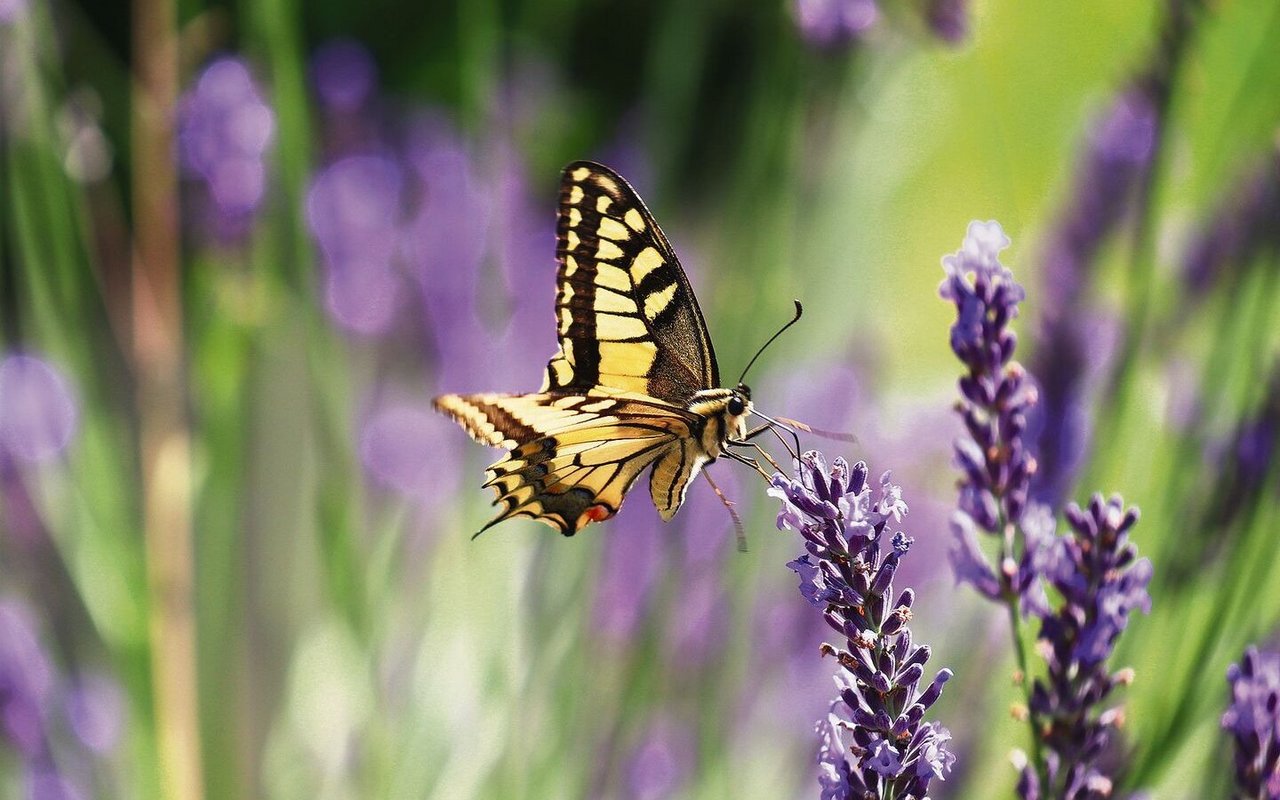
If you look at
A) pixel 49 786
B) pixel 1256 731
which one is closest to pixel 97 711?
pixel 49 786

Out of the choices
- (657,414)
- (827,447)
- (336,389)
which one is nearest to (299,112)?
(336,389)

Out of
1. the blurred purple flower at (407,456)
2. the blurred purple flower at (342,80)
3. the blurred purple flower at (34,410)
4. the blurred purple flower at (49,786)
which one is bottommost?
the blurred purple flower at (49,786)

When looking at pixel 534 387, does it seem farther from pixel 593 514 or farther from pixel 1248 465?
pixel 1248 465

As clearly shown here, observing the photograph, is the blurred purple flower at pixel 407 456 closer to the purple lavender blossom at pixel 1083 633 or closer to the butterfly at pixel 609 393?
the butterfly at pixel 609 393

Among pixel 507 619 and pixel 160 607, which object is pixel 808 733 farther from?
pixel 160 607

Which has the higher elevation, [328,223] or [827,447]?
[328,223]

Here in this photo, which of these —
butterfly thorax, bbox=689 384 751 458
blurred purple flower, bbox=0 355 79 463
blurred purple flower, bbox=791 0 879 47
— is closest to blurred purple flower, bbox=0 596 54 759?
blurred purple flower, bbox=0 355 79 463

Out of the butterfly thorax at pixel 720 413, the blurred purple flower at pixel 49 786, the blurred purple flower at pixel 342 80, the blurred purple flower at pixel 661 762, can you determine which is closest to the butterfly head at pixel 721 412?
the butterfly thorax at pixel 720 413
